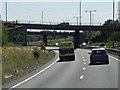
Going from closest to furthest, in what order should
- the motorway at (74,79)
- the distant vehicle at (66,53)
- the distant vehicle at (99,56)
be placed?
the motorway at (74,79) < the distant vehicle at (99,56) < the distant vehicle at (66,53)

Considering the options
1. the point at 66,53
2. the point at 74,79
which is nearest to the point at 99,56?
the point at 66,53

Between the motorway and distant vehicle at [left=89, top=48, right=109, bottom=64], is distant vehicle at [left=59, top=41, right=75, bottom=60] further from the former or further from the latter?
the motorway

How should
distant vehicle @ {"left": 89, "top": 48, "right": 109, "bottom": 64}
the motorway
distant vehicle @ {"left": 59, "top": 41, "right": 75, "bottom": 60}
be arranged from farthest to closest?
distant vehicle @ {"left": 59, "top": 41, "right": 75, "bottom": 60}, distant vehicle @ {"left": 89, "top": 48, "right": 109, "bottom": 64}, the motorway

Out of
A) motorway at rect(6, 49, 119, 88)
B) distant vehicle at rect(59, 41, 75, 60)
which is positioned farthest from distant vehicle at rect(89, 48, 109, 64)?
motorway at rect(6, 49, 119, 88)

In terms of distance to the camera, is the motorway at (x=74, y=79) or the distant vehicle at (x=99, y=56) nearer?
the motorway at (x=74, y=79)

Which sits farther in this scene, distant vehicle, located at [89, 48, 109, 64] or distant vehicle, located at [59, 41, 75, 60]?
distant vehicle, located at [59, 41, 75, 60]

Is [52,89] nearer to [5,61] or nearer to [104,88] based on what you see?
[104,88]

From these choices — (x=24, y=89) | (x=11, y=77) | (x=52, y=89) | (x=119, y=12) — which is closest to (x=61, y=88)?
(x=52, y=89)

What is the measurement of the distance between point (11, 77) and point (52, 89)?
297 inches

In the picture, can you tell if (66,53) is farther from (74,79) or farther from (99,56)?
(74,79)

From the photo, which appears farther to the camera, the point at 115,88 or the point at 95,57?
the point at 95,57

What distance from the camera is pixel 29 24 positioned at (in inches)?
4205

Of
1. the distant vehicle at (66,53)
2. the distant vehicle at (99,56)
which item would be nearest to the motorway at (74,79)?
the distant vehicle at (99,56)

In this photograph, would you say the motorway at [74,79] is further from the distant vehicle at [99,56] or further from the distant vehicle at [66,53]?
the distant vehicle at [66,53]
